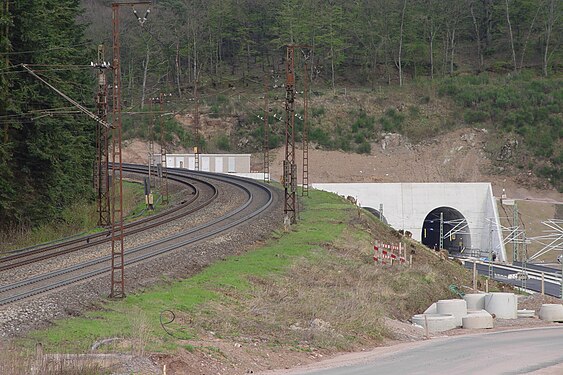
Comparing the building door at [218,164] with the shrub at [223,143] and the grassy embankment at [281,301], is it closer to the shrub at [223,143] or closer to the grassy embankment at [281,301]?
the shrub at [223,143]

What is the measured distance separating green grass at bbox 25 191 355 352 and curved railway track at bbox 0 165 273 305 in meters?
2.11

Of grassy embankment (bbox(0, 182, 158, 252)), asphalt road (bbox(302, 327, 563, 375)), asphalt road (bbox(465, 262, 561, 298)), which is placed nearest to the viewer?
asphalt road (bbox(302, 327, 563, 375))

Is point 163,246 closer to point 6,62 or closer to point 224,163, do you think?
point 6,62

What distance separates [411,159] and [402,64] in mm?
26061

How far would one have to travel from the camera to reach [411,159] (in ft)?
292

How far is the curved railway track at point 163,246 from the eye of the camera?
24.1 metres

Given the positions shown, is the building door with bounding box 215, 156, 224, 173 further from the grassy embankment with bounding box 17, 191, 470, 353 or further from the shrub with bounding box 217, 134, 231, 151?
the grassy embankment with bounding box 17, 191, 470, 353

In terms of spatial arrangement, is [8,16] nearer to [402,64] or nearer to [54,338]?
[54,338]

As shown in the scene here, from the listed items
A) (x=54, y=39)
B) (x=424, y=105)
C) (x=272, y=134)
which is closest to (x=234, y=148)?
(x=272, y=134)

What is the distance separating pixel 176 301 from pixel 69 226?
21.7 metres

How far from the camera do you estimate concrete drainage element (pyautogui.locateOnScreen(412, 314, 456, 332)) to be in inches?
1175

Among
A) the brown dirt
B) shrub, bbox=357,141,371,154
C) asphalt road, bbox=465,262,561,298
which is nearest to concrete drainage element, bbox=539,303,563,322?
asphalt road, bbox=465,262,561,298

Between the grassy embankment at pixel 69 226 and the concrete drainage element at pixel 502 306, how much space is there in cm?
1731

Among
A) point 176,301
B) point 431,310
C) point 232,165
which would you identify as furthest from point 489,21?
point 176,301
